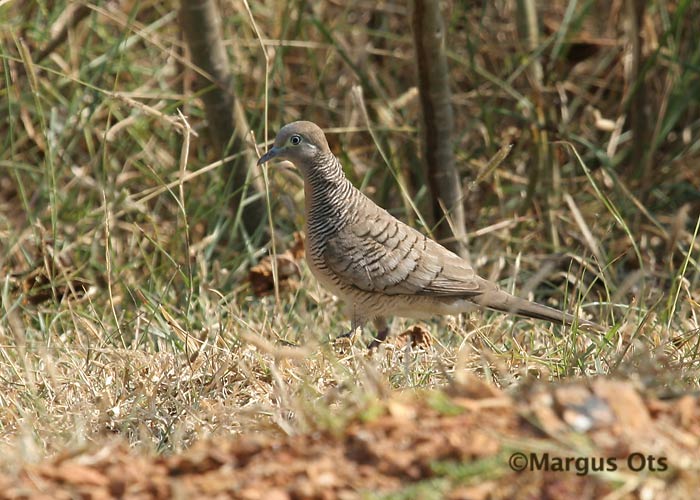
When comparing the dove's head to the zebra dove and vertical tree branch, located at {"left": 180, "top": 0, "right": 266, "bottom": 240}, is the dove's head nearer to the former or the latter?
the zebra dove

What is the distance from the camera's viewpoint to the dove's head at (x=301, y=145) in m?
4.20

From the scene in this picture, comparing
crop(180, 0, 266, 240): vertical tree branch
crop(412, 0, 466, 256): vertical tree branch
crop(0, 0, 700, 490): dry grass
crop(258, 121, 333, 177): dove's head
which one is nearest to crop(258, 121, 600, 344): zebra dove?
crop(258, 121, 333, 177): dove's head

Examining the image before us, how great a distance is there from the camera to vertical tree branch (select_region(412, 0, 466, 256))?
4387 millimetres

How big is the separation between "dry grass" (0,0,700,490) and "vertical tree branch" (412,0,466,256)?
0.27m

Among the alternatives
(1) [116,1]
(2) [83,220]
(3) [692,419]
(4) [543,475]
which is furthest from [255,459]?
(1) [116,1]

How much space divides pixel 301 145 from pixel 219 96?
33.6 inches

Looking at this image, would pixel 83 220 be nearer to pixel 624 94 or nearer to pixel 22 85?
pixel 22 85

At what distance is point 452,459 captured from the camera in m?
2.05

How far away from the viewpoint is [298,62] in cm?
610

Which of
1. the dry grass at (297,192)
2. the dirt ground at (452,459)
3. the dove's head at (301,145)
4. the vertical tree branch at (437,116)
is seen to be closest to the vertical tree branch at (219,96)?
the dry grass at (297,192)

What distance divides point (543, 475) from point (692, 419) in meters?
0.41

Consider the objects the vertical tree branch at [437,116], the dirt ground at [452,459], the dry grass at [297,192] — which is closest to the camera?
the dirt ground at [452,459]

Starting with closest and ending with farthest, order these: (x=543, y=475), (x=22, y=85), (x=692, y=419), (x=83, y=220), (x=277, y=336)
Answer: (x=543, y=475), (x=692, y=419), (x=277, y=336), (x=83, y=220), (x=22, y=85)

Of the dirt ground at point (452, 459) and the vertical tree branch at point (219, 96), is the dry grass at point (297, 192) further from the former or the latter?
the dirt ground at point (452, 459)
